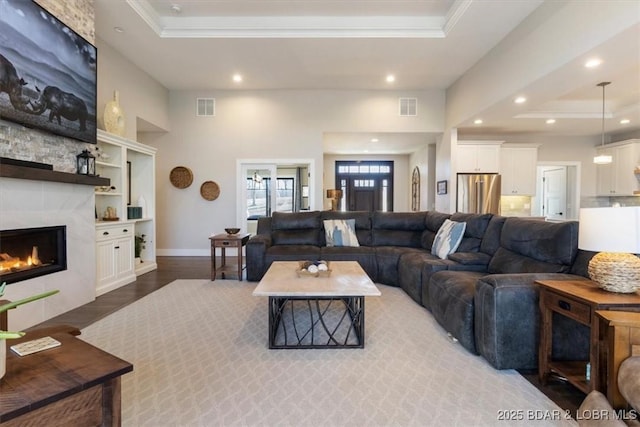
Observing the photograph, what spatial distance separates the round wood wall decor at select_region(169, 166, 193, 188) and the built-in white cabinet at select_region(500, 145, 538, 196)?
21.7 ft

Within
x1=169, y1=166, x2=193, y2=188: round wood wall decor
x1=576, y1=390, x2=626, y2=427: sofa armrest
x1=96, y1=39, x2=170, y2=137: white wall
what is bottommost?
x1=576, y1=390, x2=626, y2=427: sofa armrest

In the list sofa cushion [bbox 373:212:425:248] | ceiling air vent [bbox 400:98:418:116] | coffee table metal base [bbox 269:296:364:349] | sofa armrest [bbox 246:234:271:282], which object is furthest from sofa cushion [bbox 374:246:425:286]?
ceiling air vent [bbox 400:98:418:116]

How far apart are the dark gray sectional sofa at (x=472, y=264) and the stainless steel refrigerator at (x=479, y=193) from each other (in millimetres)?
1762

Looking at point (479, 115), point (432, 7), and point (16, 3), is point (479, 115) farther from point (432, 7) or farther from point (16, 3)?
point (16, 3)

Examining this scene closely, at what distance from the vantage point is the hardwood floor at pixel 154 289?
75.5 inches

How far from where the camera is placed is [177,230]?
6832 millimetres

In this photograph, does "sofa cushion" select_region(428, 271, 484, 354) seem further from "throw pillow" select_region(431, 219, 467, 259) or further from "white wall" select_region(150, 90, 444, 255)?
"white wall" select_region(150, 90, 444, 255)

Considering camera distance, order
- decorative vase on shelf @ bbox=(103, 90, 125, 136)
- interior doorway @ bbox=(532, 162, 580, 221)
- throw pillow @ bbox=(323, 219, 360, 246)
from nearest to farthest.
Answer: decorative vase on shelf @ bbox=(103, 90, 125, 136)
throw pillow @ bbox=(323, 219, 360, 246)
interior doorway @ bbox=(532, 162, 580, 221)

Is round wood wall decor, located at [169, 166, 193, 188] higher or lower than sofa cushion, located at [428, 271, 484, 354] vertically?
higher

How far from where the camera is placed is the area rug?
1723mm

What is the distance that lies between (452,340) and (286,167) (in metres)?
5.50

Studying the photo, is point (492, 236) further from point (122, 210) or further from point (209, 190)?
point (209, 190)

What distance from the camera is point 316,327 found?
2.93m

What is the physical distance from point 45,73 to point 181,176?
376 centimetres
